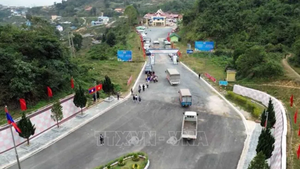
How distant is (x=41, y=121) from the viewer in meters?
25.5

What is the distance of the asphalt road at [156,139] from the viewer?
2116 cm

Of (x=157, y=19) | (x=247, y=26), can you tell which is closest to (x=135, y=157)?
(x=247, y=26)

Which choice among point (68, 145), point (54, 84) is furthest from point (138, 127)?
point (54, 84)

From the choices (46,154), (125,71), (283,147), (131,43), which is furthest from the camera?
(131,43)

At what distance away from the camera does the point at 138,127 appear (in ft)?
87.9

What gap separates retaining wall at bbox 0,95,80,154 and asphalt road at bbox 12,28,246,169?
2629 mm

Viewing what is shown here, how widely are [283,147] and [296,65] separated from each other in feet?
79.8

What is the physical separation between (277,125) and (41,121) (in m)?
22.3

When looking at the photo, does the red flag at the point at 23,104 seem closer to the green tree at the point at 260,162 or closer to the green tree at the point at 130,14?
the green tree at the point at 260,162

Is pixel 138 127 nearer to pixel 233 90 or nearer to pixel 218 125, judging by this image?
pixel 218 125

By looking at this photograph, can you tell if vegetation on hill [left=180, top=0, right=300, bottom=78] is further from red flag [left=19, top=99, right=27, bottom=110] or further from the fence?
red flag [left=19, top=99, right=27, bottom=110]

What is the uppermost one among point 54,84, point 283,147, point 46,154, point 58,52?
point 58,52

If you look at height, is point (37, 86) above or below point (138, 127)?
above

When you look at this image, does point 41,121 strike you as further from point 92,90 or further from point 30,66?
point 92,90
